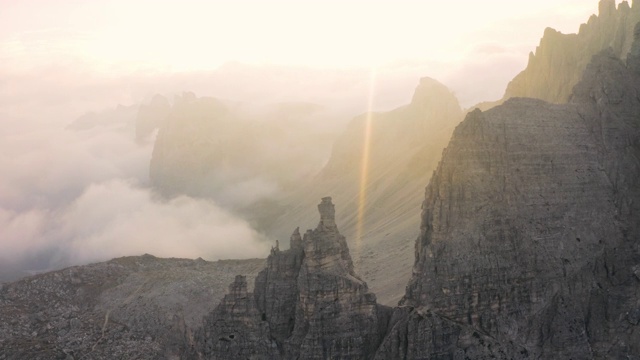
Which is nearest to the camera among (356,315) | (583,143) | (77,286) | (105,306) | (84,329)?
(356,315)

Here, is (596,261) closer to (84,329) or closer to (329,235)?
(329,235)

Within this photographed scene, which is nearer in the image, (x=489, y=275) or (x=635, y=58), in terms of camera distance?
(x=489, y=275)

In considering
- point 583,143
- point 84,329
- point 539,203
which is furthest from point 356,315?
point 84,329

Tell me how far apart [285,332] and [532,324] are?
68.7 ft

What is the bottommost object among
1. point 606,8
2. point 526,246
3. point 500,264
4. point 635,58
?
point 500,264

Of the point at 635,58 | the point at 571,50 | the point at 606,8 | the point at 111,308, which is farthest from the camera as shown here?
the point at 111,308

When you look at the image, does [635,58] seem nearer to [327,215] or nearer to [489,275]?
[489,275]

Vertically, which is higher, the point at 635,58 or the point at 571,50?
the point at 571,50

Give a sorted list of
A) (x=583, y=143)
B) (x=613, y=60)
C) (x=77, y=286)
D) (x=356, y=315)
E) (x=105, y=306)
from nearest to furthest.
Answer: (x=356, y=315) → (x=583, y=143) → (x=613, y=60) → (x=105, y=306) → (x=77, y=286)

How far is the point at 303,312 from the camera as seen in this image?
182 ft

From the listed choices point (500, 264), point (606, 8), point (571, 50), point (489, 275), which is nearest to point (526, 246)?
point (500, 264)

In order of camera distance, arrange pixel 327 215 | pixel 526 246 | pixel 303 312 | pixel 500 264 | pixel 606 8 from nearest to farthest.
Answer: pixel 303 312
pixel 500 264
pixel 526 246
pixel 327 215
pixel 606 8

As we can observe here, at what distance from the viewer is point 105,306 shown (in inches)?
5039

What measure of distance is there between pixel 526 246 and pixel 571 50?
77.6m
